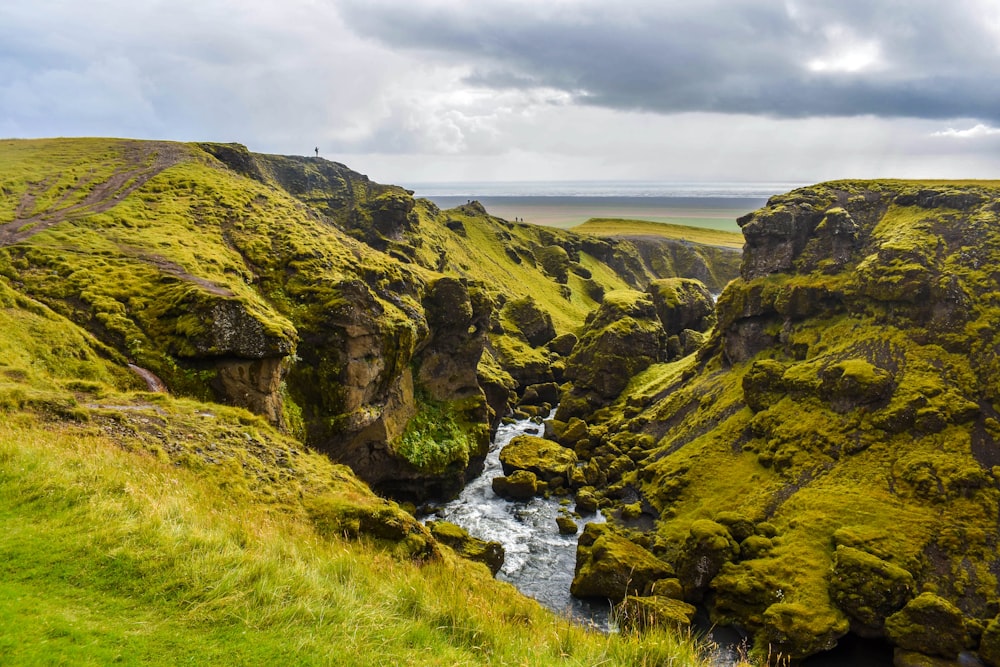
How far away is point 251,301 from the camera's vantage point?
38031mm

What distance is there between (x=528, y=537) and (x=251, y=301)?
91.5ft

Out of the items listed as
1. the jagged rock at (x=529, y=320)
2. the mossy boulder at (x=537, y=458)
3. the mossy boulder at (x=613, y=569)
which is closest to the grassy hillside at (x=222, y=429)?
the mossy boulder at (x=537, y=458)

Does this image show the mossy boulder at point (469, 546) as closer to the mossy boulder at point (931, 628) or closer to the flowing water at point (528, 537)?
the flowing water at point (528, 537)

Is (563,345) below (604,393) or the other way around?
the other way around

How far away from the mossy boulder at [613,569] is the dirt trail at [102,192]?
144 feet

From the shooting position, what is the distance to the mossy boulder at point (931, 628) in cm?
3077

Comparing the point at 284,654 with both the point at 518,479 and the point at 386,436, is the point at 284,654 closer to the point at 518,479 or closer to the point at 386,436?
the point at 386,436

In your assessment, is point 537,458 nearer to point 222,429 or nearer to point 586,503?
point 586,503

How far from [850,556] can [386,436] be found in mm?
33679

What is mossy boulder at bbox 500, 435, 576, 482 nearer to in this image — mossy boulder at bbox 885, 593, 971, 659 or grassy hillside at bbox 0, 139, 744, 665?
grassy hillside at bbox 0, 139, 744, 665

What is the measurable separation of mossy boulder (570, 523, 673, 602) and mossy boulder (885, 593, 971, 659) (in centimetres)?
1302

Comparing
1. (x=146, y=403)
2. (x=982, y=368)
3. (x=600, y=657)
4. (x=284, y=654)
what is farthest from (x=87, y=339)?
(x=982, y=368)

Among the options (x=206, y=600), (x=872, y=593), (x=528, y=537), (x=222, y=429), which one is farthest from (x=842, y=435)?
(x=206, y=600)

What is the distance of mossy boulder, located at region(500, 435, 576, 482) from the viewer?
2218 inches
